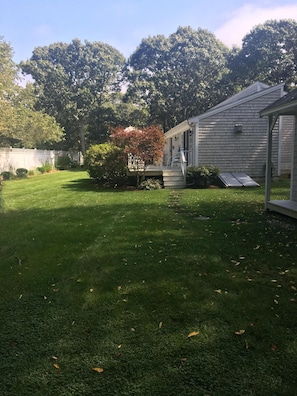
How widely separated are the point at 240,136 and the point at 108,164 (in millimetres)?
6716

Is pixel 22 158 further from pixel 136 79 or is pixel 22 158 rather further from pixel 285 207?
pixel 136 79

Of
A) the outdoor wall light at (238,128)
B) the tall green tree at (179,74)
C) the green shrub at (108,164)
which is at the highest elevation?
the tall green tree at (179,74)

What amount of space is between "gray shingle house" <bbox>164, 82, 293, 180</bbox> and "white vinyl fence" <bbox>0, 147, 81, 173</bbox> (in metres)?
11.3

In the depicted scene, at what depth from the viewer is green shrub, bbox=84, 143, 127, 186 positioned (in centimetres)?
1338

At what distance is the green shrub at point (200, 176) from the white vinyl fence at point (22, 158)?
11.8m

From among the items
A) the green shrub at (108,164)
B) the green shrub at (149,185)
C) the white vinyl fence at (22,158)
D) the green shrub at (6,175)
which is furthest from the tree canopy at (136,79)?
the green shrub at (149,185)

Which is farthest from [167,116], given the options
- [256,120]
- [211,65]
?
[256,120]

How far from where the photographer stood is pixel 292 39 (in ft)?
97.5

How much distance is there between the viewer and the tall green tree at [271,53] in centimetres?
2959

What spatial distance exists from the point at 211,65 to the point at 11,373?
36202 millimetres

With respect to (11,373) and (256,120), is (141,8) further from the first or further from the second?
(11,373)

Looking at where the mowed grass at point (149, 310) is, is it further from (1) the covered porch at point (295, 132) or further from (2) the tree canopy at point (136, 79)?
(2) the tree canopy at point (136, 79)

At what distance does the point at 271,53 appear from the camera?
2945 cm

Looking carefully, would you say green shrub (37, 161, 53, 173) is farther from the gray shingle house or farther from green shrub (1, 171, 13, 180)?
the gray shingle house
